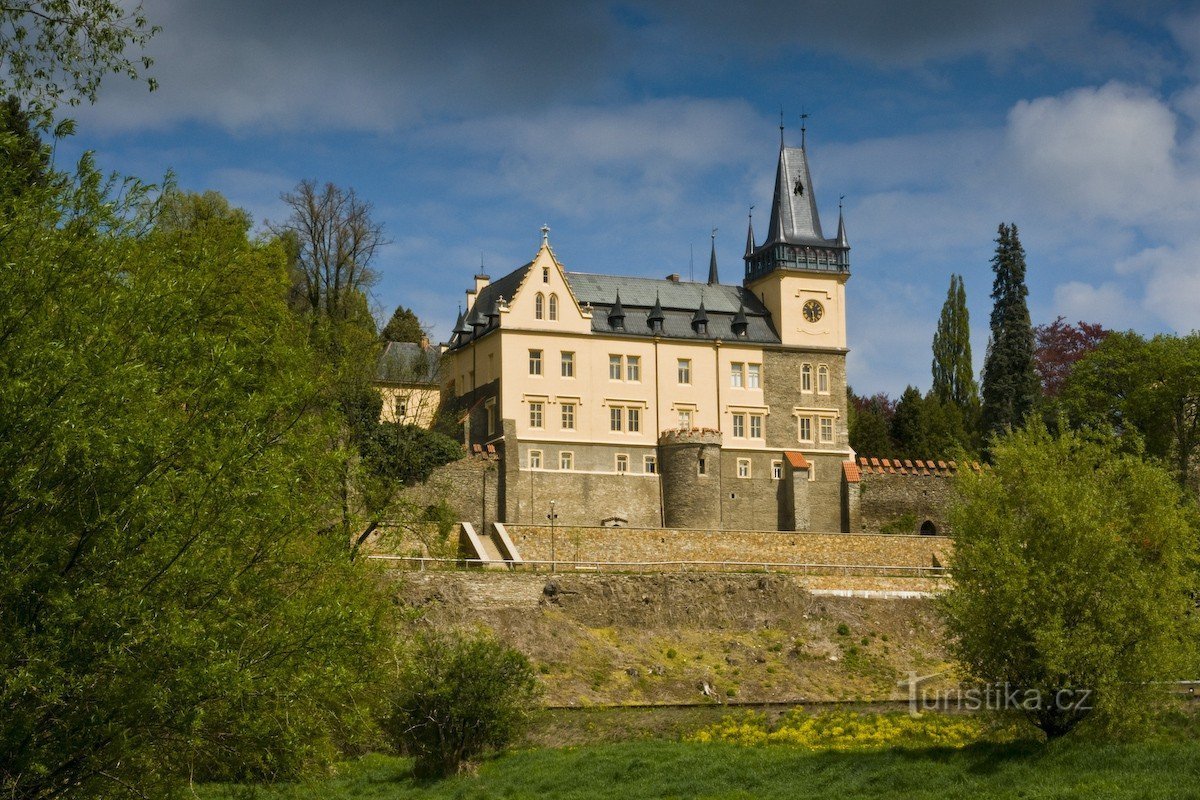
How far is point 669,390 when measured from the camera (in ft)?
210

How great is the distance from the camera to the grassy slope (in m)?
22.5

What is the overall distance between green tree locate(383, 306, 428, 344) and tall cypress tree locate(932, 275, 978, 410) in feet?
104

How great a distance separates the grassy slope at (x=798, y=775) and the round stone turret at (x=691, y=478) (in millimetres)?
30938

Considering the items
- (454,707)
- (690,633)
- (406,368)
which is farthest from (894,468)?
(454,707)

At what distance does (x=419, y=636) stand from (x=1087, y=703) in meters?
13.4

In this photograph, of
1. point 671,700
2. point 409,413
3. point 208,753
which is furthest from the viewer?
point 409,413

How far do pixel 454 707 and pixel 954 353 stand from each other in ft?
220

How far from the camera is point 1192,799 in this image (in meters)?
20.5

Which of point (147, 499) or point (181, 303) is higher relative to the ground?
point (181, 303)

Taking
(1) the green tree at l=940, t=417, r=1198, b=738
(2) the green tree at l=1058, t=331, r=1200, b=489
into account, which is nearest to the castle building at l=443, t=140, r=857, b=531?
(2) the green tree at l=1058, t=331, r=1200, b=489

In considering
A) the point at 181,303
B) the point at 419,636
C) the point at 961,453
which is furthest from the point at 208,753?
the point at 961,453

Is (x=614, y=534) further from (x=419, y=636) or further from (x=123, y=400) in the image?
(x=123, y=400)

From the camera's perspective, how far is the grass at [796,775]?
22469mm

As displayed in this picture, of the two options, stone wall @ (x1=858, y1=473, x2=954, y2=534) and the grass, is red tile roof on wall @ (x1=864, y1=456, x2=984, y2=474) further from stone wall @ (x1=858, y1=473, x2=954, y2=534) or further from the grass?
the grass
